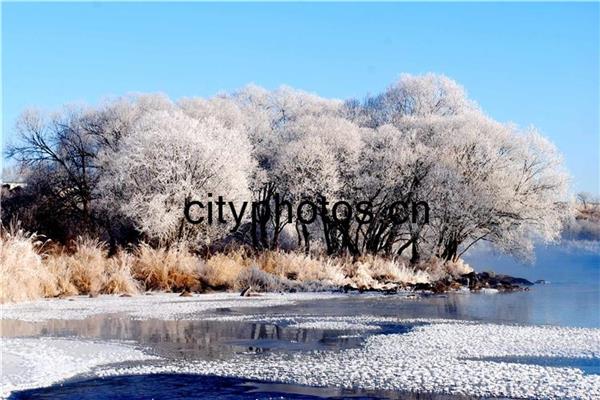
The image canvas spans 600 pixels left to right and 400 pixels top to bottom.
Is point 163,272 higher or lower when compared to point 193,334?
higher

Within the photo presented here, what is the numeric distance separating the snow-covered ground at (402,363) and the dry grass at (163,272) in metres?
8.53

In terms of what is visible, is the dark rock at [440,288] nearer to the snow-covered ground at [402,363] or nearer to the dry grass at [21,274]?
the snow-covered ground at [402,363]

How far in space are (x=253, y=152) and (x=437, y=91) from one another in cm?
1456

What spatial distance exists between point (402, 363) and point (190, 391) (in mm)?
3243

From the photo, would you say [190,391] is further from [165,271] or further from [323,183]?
[323,183]

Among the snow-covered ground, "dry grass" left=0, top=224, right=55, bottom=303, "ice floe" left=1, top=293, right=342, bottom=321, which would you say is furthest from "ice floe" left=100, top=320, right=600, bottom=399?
"dry grass" left=0, top=224, right=55, bottom=303

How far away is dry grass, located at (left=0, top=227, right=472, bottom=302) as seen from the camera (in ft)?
70.3

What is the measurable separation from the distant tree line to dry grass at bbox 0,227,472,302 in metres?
4.18

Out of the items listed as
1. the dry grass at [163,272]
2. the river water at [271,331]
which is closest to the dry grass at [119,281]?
the dry grass at [163,272]

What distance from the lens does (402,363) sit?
36.3 feet

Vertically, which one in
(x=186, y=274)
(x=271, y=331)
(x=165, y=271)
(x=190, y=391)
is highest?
(x=165, y=271)

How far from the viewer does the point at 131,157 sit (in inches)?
1353

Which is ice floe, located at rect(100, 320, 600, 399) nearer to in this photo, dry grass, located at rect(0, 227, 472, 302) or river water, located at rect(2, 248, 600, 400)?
river water, located at rect(2, 248, 600, 400)

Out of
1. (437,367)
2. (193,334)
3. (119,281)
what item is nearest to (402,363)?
A: (437,367)
